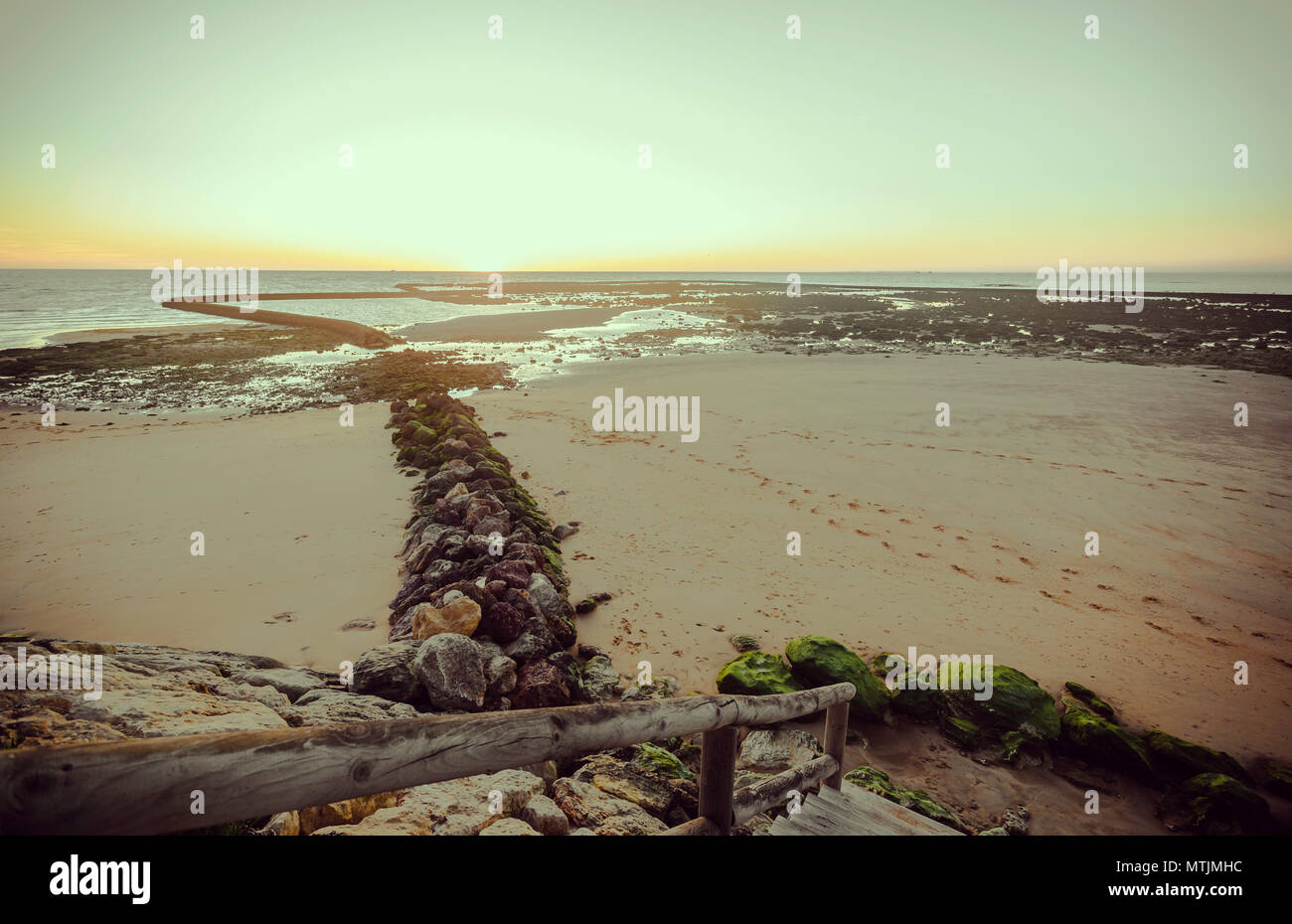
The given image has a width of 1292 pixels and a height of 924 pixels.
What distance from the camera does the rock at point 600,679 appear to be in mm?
5855

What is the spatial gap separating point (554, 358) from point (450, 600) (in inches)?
884

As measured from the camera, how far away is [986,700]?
5.77 meters

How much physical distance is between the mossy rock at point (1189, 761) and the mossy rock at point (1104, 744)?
108 millimetres

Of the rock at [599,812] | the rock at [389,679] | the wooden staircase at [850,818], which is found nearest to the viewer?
the wooden staircase at [850,818]

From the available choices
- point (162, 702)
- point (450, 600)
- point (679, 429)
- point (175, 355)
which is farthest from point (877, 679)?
point (175, 355)

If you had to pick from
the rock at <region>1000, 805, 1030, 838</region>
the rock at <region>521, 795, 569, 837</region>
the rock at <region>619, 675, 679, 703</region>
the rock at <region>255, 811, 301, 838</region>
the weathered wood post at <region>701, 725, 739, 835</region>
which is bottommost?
the rock at <region>1000, 805, 1030, 838</region>

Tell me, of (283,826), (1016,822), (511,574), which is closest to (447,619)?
(511,574)

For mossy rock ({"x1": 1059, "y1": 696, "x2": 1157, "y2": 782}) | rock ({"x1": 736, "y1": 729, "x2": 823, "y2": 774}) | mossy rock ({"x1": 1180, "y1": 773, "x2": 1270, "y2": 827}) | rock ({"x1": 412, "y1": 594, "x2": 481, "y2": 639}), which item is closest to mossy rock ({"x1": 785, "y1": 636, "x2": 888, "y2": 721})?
rock ({"x1": 736, "y1": 729, "x2": 823, "y2": 774})

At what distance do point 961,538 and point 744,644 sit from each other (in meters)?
4.92

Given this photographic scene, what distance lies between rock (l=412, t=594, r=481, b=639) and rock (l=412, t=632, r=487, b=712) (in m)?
0.47

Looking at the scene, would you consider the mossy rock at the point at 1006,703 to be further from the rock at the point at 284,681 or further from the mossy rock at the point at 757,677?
the rock at the point at 284,681

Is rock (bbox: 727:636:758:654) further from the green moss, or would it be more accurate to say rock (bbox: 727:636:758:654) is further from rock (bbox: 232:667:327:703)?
rock (bbox: 232:667:327:703)

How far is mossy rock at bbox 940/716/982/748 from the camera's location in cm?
552

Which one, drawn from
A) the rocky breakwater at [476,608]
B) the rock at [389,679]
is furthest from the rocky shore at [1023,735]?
the rock at [389,679]
